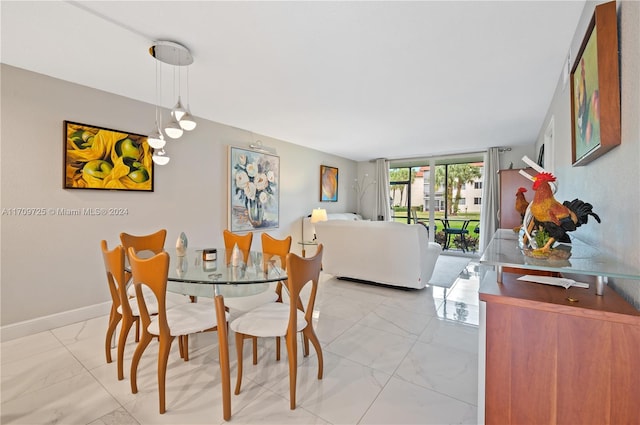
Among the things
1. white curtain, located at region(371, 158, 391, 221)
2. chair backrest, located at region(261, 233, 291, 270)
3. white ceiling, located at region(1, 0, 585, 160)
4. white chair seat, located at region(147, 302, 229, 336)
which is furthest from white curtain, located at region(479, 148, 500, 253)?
white chair seat, located at region(147, 302, 229, 336)

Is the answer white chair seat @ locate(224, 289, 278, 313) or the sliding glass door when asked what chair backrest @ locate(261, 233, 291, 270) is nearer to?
white chair seat @ locate(224, 289, 278, 313)

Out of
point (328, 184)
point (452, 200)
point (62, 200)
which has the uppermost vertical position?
point (328, 184)

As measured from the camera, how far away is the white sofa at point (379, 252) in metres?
3.53

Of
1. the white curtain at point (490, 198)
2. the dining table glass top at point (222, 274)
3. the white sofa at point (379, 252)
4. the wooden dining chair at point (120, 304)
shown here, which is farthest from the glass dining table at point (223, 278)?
the white curtain at point (490, 198)

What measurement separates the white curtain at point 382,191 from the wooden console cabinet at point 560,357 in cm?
639

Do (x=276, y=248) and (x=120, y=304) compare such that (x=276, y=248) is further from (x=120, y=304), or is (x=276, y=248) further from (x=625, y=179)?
(x=625, y=179)

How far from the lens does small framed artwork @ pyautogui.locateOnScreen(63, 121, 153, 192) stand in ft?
9.04

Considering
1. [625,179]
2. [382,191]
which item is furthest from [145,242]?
[382,191]

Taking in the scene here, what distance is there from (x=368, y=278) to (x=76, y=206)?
347cm

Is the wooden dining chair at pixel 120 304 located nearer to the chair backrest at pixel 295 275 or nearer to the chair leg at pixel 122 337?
the chair leg at pixel 122 337

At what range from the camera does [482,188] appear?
622cm

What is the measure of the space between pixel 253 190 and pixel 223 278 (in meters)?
2.99

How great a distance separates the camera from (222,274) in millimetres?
1869

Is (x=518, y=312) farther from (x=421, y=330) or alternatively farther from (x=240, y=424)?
(x=421, y=330)
